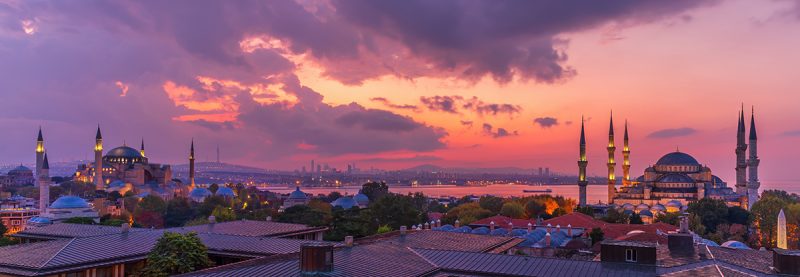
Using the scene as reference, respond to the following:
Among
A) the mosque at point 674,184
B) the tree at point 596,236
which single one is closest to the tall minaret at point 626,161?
the mosque at point 674,184

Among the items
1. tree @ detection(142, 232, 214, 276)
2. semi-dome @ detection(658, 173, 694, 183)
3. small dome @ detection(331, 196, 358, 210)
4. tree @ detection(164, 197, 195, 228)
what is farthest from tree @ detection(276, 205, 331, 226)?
semi-dome @ detection(658, 173, 694, 183)

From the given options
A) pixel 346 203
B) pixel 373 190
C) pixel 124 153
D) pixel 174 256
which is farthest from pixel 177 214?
pixel 124 153

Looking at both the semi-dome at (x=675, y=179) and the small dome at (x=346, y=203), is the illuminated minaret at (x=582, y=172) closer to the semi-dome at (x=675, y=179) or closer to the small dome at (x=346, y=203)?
the semi-dome at (x=675, y=179)

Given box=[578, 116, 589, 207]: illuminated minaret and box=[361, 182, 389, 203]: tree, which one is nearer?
box=[578, 116, 589, 207]: illuminated minaret

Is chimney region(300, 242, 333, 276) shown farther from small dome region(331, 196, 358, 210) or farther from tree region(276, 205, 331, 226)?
small dome region(331, 196, 358, 210)

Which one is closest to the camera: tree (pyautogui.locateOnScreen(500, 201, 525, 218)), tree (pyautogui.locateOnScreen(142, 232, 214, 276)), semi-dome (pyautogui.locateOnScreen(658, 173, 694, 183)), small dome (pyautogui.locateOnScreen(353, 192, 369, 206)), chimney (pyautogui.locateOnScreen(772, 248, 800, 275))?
chimney (pyautogui.locateOnScreen(772, 248, 800, 275))

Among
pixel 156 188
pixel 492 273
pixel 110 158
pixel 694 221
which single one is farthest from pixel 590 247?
pixel 110 158
